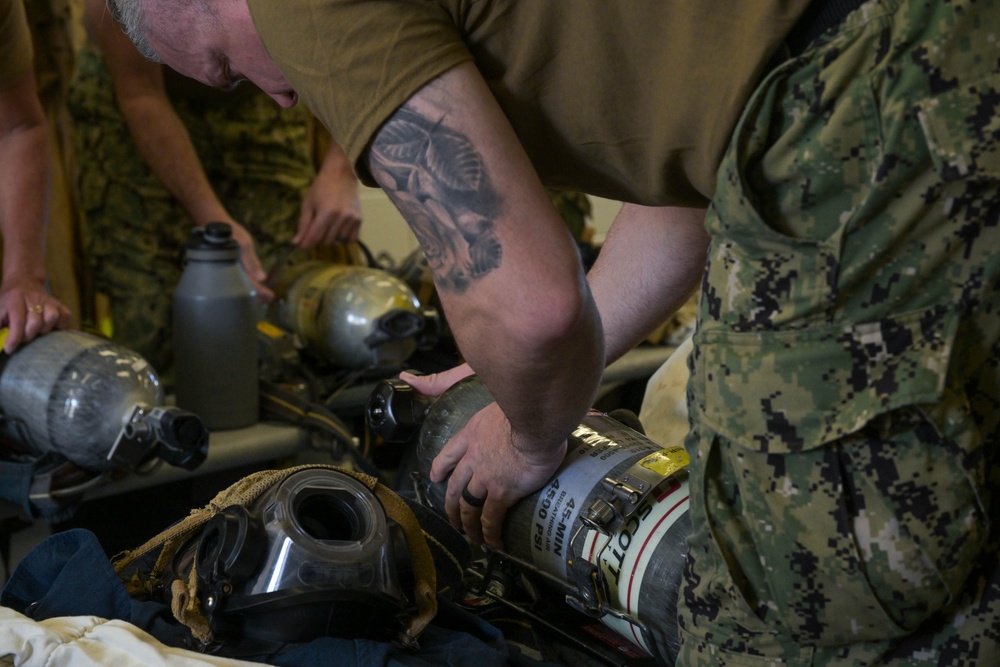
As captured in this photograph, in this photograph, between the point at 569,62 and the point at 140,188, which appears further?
the point at 140,188

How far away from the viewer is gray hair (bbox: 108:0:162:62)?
3.53 feet

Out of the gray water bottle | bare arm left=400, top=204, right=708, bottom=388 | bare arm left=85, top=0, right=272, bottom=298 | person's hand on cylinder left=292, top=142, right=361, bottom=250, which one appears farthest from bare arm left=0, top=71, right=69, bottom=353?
bare arm left=400, top=204, right=708, bottom=388

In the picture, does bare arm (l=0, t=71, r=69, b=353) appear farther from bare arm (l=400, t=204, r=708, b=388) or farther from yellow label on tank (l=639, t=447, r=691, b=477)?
yellow label on tank (l=639, t=447, r=691, b=477)

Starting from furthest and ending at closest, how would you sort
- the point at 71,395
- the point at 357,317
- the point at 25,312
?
the point at 357,317 → the point at 25,312 → the point at 71,395

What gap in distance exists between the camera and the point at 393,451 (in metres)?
2.80

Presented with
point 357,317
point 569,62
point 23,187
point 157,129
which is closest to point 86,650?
point 569,62

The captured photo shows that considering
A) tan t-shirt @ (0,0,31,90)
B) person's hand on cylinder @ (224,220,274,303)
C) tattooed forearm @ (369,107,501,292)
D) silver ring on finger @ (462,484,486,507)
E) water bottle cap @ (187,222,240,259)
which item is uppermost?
tattooed forearm @ (369,107,501,292)

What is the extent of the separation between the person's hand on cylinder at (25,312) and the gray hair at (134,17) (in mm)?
991

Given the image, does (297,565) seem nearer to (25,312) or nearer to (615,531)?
(615,531)

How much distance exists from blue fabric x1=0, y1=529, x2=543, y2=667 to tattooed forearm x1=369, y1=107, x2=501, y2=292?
446 millimetres

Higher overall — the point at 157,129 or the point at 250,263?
the point at 157,129

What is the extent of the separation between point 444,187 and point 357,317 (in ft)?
6.04

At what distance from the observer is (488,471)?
126 cm

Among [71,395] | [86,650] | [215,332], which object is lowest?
[215,332]
